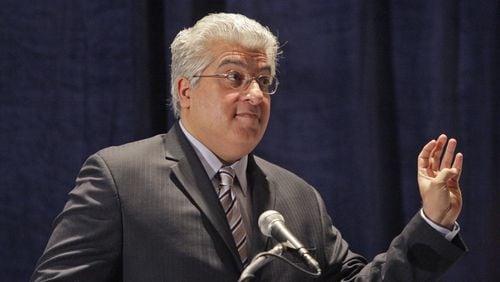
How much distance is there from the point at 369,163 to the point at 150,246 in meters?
0.96

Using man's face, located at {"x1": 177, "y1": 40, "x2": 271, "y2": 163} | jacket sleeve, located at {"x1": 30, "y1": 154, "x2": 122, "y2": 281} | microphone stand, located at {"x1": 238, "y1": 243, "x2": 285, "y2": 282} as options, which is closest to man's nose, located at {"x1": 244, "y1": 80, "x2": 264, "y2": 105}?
man's face, located at {"x1": 177, "y1": 40, "x2": 271, "y2": 163}

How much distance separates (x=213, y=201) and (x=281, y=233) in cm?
40

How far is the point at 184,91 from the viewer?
1.98m

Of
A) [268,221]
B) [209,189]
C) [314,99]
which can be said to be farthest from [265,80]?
[314,99]

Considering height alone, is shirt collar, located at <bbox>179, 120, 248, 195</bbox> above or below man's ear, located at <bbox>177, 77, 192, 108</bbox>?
below

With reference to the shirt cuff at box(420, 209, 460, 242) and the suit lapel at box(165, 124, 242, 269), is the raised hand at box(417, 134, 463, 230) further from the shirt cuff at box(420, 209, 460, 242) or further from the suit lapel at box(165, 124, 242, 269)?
the suit lapel at box(165, 124, 242, 269)

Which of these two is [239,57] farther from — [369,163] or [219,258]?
[369,163]

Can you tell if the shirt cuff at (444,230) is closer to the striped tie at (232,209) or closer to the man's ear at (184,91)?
the striped tie at (232,209)

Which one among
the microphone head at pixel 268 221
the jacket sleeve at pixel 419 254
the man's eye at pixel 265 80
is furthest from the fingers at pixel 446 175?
the man's eye at pixel 265 80

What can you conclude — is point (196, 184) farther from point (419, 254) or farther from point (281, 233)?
point (419, 254)

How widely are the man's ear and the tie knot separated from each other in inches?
7.5

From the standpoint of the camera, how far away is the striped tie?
72.4 inches

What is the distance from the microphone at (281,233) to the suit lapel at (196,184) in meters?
0.30

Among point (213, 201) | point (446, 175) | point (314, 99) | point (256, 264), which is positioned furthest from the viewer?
point (314, 99)
